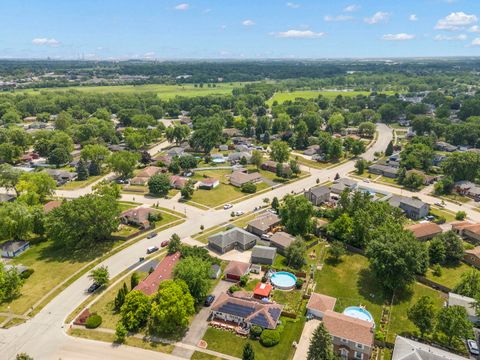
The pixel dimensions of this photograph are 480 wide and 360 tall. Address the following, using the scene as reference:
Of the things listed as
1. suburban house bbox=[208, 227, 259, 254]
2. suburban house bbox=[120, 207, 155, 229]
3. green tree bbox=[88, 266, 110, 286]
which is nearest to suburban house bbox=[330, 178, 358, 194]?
suburban house bbox=[208, 227, 259, 254]

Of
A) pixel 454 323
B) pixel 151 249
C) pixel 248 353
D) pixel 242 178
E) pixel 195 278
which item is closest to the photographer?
pixel 248 353

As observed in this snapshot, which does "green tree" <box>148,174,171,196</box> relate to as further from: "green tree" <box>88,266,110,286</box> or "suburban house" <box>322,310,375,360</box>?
"suburban house" <box>322,310,375,360</box>

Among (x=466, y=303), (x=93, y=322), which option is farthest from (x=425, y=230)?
(x=93, y=322)

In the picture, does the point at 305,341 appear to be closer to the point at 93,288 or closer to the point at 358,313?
the point at 358,313

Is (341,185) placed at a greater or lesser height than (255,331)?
greater

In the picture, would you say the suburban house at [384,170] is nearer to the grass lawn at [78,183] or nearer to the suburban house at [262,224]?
the suburban house at [262,224]

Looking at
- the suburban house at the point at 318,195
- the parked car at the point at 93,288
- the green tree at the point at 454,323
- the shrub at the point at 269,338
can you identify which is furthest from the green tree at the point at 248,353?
the suburban house at the point at 318,195

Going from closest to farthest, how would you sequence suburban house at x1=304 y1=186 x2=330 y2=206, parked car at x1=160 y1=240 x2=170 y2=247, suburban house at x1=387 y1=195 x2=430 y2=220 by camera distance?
parked car at x1=160 y1=240 x2=170 y2=247, suburban house at x1=387 y1=195 x2=430 y2=220, suburban house at x1=304 y1=186 x2=330 y2=206

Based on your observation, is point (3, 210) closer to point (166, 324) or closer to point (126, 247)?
point (126, 247)
